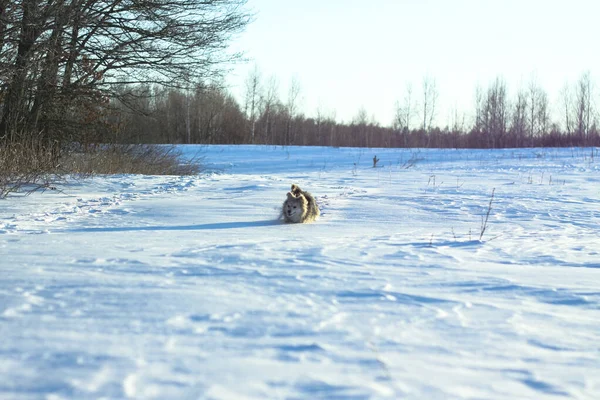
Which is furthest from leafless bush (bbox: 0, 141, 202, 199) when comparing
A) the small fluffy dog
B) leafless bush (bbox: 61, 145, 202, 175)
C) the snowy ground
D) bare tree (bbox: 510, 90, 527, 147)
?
bare tree (bbox: 510, 90, 527, 147)

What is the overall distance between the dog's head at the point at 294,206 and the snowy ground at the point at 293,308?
0.81 ft

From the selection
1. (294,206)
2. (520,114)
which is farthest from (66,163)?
(520,114)

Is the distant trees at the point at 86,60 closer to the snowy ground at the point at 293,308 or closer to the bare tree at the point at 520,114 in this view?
the snowy ground at the point at 293,308

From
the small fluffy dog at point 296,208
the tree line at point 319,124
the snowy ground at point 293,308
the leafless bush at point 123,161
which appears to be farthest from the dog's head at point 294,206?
the tree line at point 319,124

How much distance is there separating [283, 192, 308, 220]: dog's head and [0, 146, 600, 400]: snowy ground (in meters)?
0.25

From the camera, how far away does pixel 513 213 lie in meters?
7.70

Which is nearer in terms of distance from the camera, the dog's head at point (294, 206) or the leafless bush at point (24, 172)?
the dog's head at point (294, 206)

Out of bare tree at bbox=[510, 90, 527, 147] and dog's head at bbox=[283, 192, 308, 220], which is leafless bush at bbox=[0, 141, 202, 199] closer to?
dog's head at bbox=[283, 192, 308, 220]

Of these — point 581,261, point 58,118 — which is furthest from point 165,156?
point 581,261

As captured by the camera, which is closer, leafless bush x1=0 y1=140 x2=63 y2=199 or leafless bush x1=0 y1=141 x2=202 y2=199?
leafless bush x1=0 y1=140 x2=63 y2=199

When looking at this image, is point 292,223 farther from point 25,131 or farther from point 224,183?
point 25,131

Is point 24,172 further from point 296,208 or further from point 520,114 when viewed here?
point 520,114

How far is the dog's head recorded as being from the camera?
6488 millimetres

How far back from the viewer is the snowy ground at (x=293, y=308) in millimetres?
2096
